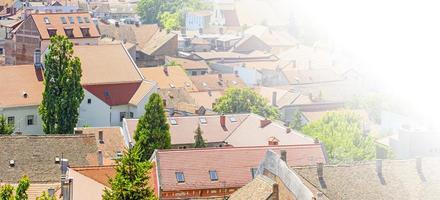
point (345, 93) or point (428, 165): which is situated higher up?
point (345, 93)

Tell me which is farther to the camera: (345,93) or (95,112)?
(345,93)

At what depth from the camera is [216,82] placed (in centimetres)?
9975

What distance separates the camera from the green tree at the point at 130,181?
90.2 ft

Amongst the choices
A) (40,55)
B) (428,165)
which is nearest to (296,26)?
(40,55)

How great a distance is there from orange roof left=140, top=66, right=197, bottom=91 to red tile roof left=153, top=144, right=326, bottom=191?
129ft

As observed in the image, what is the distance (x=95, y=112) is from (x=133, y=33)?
180 ft

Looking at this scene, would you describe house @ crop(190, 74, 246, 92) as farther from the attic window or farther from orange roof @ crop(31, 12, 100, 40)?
the attic window

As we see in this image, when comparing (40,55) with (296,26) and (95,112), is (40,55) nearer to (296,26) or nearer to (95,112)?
(95,112)

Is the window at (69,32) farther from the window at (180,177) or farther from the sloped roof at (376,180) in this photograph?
the sloped roof at (376,180)

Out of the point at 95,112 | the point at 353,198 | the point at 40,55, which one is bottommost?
the point at 353,198

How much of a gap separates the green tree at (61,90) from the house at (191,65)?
43.7 metres

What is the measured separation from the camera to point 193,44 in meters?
128

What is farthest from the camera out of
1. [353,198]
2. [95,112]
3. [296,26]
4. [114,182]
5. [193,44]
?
[296,26]

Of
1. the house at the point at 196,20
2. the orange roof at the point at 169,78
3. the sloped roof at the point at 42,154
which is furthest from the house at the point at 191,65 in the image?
the sloped roof at the point at 42,154
